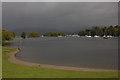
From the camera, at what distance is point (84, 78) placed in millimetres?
11984

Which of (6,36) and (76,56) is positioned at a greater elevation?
(6,36)

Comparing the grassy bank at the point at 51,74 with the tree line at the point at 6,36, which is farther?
the tree line at the point at 6,36

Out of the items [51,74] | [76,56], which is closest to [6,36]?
[76,56]

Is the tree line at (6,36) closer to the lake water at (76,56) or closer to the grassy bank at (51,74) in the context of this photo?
the lake water at (76,56)

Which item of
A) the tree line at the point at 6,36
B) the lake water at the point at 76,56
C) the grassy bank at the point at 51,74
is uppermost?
the tree line at the point at 6,36

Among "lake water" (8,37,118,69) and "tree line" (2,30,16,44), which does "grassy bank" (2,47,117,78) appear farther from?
"tree line" (2,30,16,44)

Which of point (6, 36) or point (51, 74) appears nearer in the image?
point (51, 74)

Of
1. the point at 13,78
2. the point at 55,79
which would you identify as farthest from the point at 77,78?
the point at 13,78

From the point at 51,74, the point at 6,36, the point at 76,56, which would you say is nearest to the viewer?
the point at 51,74

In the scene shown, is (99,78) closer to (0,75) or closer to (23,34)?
(0,75)

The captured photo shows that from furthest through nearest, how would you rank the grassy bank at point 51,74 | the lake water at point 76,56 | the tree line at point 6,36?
1. the tree line at point 6,36
2. the lake water at point 76,56
3. the grassy bank at point 51,74

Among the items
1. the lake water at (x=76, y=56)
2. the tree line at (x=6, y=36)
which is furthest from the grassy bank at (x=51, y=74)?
the tree line at (x=6, y=36)

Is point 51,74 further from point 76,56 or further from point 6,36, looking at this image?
point 6,36

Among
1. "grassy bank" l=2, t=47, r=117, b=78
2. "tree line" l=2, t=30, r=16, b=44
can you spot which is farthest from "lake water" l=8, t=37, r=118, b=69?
"tree line" l=2, t=30, r=16, b=44
